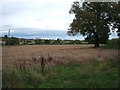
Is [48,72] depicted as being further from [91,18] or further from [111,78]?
[91,18]

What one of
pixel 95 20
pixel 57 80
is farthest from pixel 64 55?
pixel 95 20

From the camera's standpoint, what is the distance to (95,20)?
40.6m

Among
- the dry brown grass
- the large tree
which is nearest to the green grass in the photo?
the dry brown grass

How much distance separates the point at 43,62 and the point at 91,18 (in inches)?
1193

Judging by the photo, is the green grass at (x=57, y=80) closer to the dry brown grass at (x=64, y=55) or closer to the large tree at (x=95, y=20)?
the dry brown grass at (x=64, y=55)

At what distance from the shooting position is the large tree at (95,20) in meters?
40.5

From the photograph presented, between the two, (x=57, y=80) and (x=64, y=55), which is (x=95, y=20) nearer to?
(x=64, y=55)

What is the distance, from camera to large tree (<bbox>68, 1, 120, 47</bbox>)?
4047cm

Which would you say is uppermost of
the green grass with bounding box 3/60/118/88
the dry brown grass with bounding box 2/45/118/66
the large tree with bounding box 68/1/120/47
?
the large tree with bounding box 68/1/120/47

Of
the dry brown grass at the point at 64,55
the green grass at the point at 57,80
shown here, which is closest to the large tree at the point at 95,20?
the dry brown grass at the point at 64,55

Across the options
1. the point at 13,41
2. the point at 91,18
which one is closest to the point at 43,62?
the point at 91,18

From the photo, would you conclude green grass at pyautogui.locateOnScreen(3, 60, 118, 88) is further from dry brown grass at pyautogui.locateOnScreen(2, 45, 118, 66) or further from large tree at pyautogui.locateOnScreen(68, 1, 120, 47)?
large tree at pyautogui.locateOnScreen(68, 1, 120, 47)

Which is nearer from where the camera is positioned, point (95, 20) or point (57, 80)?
point (57, 80)

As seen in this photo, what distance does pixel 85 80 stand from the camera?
884 cm
